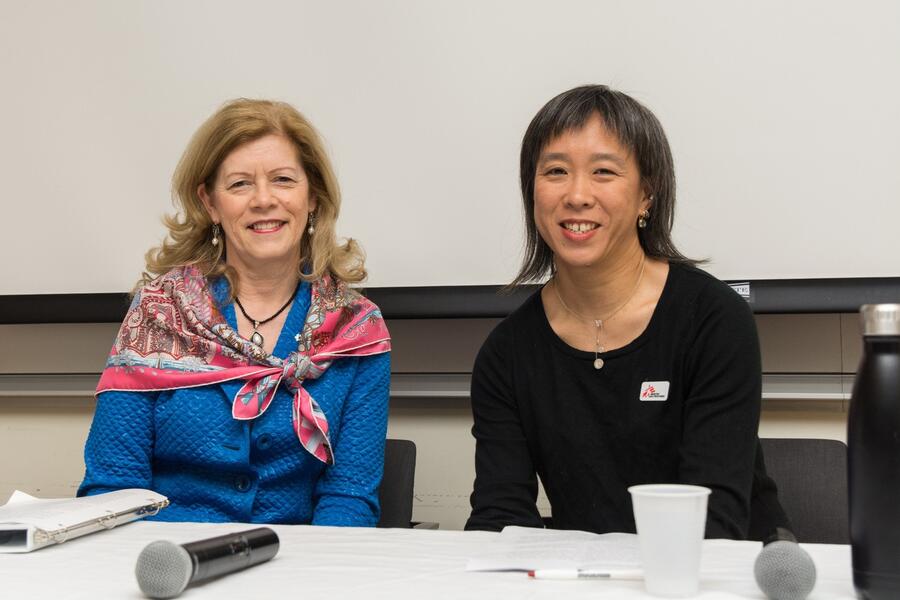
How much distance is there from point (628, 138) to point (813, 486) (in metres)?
0.75

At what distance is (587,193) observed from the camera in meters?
1.70

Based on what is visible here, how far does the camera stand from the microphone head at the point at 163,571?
97 cm

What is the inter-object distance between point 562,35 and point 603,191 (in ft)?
2.63

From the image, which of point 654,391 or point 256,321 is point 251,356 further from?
point 654,391

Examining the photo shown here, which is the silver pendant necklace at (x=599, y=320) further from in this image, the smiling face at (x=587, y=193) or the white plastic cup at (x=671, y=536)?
the white plastic cup at (x=671, y=536)

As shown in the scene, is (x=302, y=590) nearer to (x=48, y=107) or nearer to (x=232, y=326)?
(x=232, y=326)

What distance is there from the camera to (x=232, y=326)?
2.04m

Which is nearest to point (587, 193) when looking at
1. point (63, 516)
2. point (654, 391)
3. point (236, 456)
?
point (654, 391)

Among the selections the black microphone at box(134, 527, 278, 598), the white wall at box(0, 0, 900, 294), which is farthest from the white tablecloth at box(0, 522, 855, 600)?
the white wall at box(0, 0, 900, 294)

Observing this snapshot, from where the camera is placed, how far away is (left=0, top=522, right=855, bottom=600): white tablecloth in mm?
974

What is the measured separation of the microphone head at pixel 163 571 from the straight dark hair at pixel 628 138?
104 cm

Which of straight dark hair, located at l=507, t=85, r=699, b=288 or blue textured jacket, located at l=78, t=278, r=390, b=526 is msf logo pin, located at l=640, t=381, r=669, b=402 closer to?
straight dark hair, located at l=507, t=85, r=699, b=288

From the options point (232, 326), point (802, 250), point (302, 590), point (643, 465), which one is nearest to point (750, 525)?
point (643, 465)

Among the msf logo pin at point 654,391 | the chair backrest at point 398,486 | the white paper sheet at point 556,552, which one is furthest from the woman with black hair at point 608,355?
the white paper sheet at point 556,552
